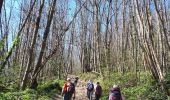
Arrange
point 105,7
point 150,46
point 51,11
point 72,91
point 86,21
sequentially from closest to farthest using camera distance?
point 72,91
point 150,46
point 51,11
point 105,7
point 86,21

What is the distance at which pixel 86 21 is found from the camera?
5212 cm

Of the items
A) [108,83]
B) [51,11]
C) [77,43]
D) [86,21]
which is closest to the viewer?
[51,11]

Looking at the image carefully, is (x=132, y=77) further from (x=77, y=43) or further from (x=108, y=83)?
(x=77, y=43)

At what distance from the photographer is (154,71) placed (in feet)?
51.8

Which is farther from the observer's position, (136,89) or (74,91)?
(136,89)

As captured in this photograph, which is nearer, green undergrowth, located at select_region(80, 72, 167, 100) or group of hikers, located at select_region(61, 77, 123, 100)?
group of hikers, located at select_region(61, 77, 123, 100)

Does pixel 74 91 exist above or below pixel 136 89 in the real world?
above

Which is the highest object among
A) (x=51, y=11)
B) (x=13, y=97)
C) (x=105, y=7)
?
(x=105, y=7)

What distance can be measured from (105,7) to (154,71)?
822 inches

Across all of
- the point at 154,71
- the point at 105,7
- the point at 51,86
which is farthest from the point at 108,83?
the point at 105,7

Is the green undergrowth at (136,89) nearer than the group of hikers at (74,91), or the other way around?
the group of hikers at (74,91)

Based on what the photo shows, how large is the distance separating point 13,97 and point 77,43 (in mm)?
40388

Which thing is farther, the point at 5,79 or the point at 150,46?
the point at 5,79

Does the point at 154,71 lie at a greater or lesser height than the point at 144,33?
lesser
